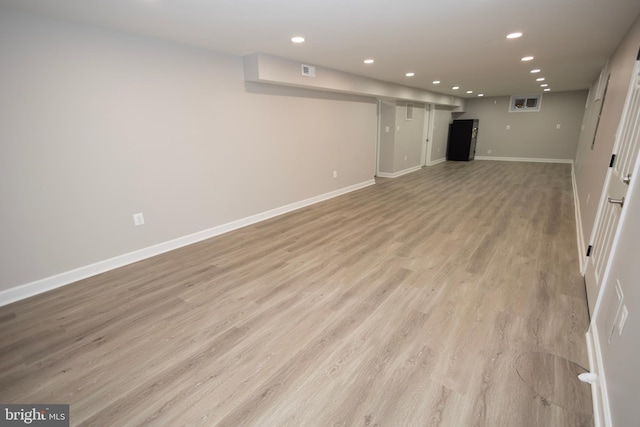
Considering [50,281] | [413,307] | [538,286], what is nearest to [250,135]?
[50,281]

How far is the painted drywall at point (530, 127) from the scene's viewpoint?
938 centimetres

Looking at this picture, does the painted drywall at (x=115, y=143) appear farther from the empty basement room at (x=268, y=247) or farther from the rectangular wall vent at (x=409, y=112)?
the rectangular wall vent at (x=409, y=112)

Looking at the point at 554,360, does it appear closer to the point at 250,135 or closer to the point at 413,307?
the point at 413,307

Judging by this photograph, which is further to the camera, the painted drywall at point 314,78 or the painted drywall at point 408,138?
the painted drywall at point 408,138

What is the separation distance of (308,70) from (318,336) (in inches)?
147

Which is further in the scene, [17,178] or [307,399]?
[17,178]

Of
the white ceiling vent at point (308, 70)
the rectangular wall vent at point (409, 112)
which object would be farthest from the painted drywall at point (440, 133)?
the white ceiling vent at point (308, 70)

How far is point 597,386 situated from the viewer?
1.49 meters

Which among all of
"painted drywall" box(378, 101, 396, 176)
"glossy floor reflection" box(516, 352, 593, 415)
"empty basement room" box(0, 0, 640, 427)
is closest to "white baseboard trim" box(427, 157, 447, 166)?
"painted drywall" box(378, 101, 396, 176)

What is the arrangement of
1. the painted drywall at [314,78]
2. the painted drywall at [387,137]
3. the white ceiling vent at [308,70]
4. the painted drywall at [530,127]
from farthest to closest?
the painted drywall at [530,127] < the painted drywall at [387,137] < the white ceiling vent at [308,70] < the painted drywall at [314,78]

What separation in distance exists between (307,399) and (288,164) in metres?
3.73

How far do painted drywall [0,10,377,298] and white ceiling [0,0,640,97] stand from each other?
10.7 inches

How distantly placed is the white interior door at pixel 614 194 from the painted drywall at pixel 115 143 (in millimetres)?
3806

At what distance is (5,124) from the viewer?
225 cm
